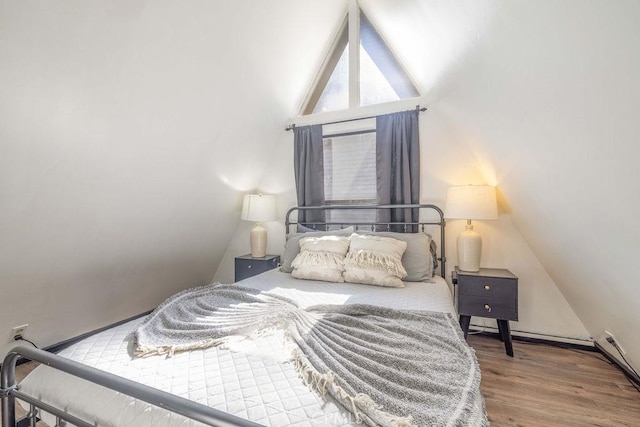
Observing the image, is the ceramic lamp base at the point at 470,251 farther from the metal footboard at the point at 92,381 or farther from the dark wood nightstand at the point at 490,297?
the metal footboard at the point at 92,381

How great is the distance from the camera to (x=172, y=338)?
1221mm

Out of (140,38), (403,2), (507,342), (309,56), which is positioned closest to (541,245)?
(507,342)

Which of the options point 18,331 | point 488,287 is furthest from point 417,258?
point 18,331

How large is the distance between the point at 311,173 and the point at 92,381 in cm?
256

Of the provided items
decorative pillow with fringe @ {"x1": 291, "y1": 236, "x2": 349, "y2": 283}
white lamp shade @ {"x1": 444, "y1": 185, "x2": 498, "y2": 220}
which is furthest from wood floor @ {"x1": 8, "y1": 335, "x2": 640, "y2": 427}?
decorative pillow with fringe @ {"x1": 291, "y1": 236, "x2": 349, "y2": 283}

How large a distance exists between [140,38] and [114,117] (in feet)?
1.52

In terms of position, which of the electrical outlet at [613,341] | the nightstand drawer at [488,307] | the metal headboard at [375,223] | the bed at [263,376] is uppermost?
the metal headboard at [375,223]

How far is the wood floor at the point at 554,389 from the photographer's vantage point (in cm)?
153

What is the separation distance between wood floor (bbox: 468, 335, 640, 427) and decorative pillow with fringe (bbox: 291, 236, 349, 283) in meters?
1.22

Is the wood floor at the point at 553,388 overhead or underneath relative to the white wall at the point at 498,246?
underneath

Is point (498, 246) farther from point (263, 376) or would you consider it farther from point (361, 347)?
point (263, 376)

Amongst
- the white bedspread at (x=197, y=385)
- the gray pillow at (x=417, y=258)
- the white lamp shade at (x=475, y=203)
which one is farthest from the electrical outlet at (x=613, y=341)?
the white bedspread at (x=197, y=385)

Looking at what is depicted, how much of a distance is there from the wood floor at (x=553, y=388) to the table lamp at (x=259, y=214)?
1.94 meters

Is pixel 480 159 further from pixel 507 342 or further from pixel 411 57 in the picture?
pixel 507 342
